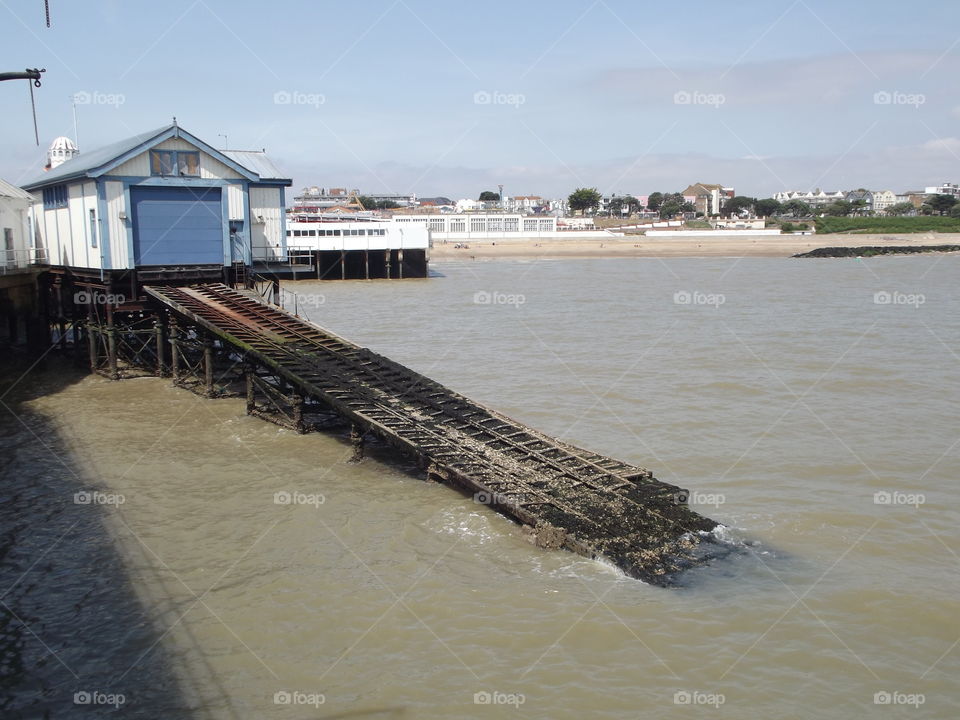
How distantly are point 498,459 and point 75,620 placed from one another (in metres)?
6.51

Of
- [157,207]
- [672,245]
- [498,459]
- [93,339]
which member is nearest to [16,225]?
[93,339]

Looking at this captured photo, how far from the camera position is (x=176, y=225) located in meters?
22.6

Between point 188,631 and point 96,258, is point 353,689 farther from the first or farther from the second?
point 96,258

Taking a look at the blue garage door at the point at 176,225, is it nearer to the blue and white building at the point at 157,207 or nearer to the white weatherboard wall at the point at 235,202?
the blue and white building at the point at 157,207

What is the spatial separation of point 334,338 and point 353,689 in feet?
40.5

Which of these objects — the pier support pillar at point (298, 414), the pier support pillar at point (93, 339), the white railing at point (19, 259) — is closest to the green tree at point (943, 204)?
the white railing at point (19, 259)

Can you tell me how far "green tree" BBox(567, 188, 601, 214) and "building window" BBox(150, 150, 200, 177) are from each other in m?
170

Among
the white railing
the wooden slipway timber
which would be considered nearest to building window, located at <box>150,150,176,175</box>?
the wooden slipway timber

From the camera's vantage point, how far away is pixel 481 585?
1052 centimetres

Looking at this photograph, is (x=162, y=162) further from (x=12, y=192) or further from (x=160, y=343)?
(x=12, y=192)

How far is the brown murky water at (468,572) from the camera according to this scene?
8.54 metres

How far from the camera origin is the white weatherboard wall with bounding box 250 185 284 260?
2533 cm

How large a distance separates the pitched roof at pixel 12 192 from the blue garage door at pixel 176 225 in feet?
17.2

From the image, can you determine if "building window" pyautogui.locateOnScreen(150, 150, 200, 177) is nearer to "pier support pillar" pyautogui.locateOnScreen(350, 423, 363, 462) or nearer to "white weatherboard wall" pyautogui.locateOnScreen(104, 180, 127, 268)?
"white weatherboard wall" pyautogui.locateOnScreen(104, 180, 127, 268)
